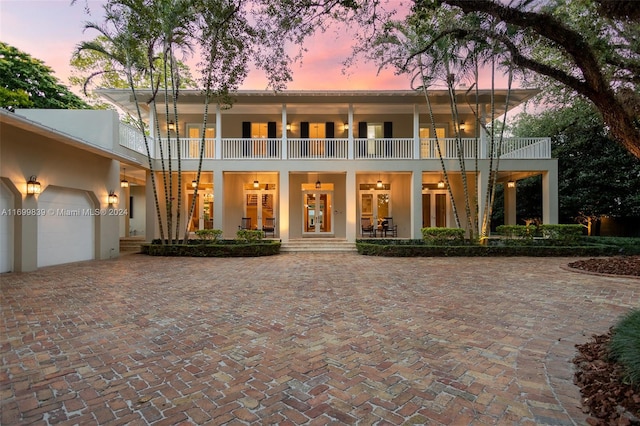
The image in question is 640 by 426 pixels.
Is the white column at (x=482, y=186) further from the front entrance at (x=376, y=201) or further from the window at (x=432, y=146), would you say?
the front entrance at (x=376, y=201)

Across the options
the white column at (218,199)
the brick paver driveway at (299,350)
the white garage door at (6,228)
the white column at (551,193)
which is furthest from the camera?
the white column at (218,199)

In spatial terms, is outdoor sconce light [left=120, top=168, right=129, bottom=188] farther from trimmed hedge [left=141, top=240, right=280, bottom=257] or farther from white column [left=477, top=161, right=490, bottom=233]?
white column [left=477, top=161, right=490, bottom=233]

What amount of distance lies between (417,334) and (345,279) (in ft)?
11.1

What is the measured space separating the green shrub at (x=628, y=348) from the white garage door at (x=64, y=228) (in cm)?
1148

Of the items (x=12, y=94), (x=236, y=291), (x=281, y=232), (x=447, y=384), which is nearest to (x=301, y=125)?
(x=281, y=232)

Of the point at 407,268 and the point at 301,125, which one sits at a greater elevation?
the point at 301,125

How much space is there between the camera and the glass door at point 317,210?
15531 millimetres

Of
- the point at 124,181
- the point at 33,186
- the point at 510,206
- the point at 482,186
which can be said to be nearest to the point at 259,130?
the point at 124,181

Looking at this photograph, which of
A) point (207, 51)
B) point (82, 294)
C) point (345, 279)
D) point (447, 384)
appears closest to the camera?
point (447, 384)

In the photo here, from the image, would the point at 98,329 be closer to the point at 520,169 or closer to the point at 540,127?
the point at 520,169

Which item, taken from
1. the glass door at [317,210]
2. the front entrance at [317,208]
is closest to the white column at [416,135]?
the front entrance at [317,208]

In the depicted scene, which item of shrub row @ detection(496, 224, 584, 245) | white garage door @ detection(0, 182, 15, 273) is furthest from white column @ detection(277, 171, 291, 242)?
shrub row @ detection(496, 224, 584, 245)

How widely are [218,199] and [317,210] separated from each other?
4.77m

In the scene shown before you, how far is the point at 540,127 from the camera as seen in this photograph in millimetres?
17750
